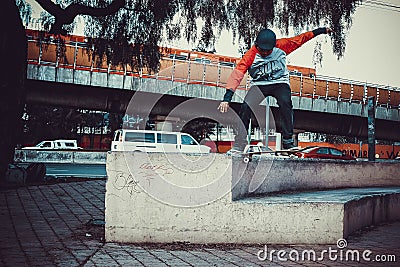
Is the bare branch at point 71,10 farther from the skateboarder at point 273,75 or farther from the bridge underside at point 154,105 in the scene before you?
the bridge underside at point 154,105

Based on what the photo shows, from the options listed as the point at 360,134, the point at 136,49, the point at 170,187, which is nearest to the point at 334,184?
the point at 170,187

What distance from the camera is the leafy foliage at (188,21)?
9898 millimetres

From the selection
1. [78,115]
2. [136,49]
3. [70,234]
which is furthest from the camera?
[78,115]

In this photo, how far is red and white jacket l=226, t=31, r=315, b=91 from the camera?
8117mm

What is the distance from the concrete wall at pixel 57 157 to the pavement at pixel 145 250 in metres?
23.5

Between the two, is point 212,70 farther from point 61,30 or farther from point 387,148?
point 387,148

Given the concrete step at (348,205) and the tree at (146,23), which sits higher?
the tree at (146,23)

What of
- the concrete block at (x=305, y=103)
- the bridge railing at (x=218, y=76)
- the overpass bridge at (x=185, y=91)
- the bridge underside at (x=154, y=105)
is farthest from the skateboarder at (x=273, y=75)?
the concrete block at (x=305, y=103)

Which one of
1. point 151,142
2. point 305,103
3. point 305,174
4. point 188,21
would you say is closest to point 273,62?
point 305,174

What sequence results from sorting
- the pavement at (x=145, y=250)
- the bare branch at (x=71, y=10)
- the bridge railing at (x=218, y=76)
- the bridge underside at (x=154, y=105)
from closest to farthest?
the pavement at (x=145, y=250), the bare branch at (x=71, y=10), the bridge railing at (x=218, y=76), the bridge underside at (x=154, y=105)

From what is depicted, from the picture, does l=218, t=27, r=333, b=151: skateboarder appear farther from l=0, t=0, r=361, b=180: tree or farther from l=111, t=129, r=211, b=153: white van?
l=111, t=129, r=211, b=153: white van

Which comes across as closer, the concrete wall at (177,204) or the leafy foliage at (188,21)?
the concrete wall at (177,204)

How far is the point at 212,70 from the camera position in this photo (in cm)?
2739

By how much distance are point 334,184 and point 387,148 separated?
56.3 meters
